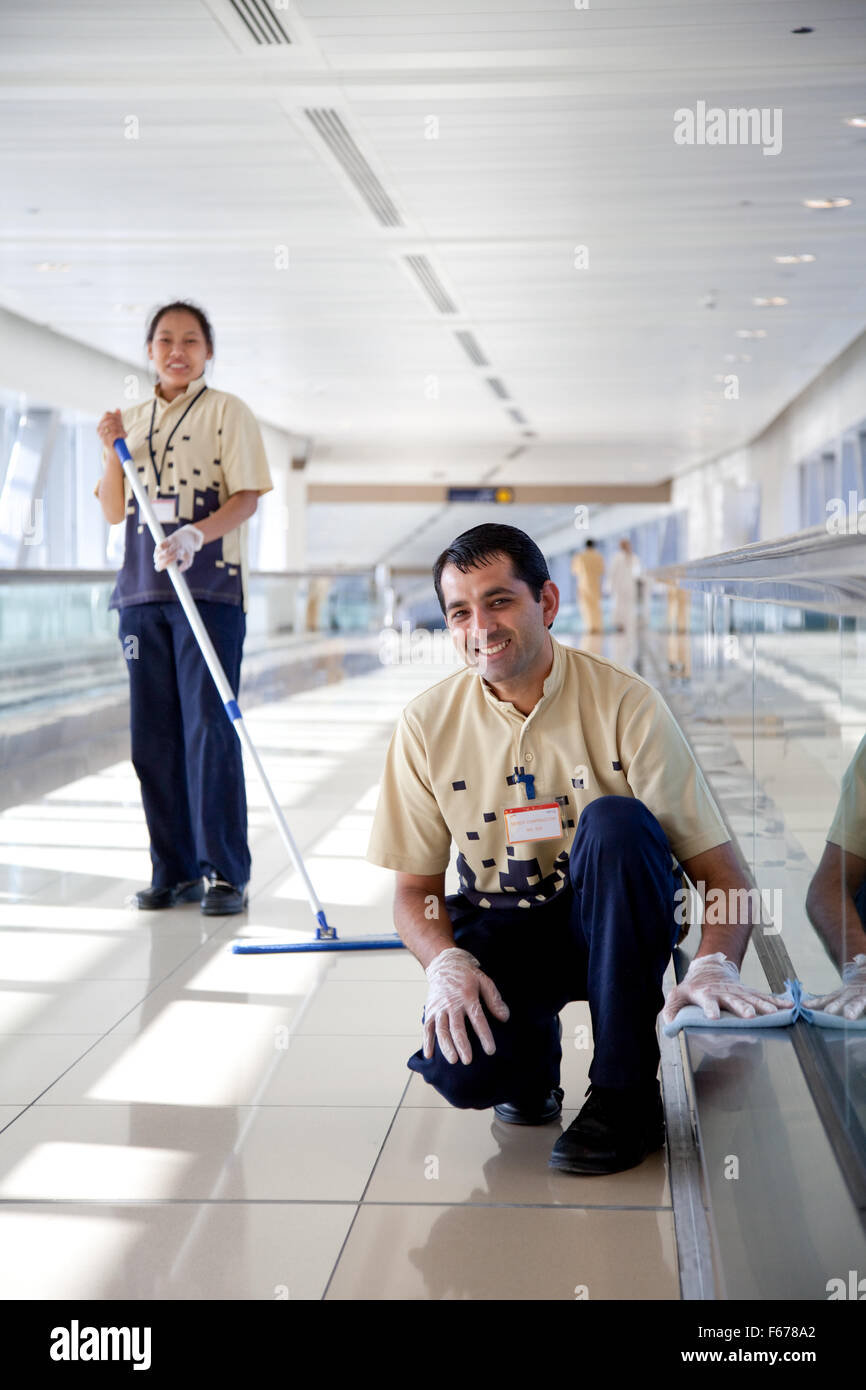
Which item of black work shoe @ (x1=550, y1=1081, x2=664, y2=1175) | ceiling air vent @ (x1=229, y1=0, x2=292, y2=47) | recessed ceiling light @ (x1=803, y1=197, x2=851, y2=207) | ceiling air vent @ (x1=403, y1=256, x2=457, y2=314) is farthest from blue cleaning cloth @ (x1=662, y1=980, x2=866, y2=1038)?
ceiling air vent @ (x1=403, y1=256, x2=457, y2=314)

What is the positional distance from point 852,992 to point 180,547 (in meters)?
2.70

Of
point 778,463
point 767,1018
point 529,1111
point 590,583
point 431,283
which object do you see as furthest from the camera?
point 590,583

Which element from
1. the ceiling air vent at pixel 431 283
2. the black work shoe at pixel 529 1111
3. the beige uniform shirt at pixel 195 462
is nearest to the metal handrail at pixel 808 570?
the black work shoe at pixel 529 1111

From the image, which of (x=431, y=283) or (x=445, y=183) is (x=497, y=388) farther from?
(x=445, y=183)

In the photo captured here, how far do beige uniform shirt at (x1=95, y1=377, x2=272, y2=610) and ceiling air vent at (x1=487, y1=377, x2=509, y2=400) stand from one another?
14492mm

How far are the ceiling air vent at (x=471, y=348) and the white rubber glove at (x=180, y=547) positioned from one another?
35.8ft

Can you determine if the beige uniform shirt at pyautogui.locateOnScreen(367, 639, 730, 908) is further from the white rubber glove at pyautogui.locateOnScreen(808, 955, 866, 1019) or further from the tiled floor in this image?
the tiled floor

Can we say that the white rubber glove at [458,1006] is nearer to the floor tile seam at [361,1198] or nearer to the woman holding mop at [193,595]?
the floor tile seam at [361,1198]

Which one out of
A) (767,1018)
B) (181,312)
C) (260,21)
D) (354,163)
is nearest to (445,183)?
(354,163)

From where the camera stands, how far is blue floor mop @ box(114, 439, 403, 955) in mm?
3930

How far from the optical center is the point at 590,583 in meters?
26.1

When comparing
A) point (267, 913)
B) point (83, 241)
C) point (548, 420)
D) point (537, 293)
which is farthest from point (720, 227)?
point (548, 420)

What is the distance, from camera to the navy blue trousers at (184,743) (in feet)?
14.4
